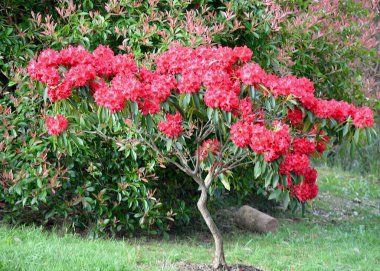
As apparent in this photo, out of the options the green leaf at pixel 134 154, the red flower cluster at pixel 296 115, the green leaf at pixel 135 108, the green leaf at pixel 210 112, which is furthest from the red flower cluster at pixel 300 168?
the green leaf at pixel 134 154

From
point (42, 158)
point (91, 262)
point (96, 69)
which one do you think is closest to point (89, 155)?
point (42, 158)

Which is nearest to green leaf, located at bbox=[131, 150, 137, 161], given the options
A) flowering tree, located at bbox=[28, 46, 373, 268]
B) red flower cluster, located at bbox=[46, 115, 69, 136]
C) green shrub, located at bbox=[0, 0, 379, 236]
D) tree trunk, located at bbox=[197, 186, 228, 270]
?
green shrub, located at bbox=[0, 0, 379, 236]

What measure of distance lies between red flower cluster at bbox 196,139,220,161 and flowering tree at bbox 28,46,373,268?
0.15 meters

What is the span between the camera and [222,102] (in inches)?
136

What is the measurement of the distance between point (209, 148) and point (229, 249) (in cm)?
142

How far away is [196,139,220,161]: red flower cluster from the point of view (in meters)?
4.19

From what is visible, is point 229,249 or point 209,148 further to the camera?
point 229,249

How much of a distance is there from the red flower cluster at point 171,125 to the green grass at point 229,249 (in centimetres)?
100

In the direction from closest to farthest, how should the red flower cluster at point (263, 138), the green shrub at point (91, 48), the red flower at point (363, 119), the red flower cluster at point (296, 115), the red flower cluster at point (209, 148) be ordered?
1. the red flower cluster at point (263, 138)
2. the red flower at point (363, 119)
3. the red flower cluster at point (296, 115)
4. the red flower cluster at point (209, 148)
5. the green shrub at point (91, 48)

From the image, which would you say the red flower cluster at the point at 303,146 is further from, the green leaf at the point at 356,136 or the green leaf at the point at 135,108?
the green leaf at the point at 135,108

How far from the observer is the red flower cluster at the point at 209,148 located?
419 centimetres

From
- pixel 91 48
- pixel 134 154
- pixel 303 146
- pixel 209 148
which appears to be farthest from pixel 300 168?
pixel 91 48

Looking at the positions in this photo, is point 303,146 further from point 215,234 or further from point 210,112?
point 215,234

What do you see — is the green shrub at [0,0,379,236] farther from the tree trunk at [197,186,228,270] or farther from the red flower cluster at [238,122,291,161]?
the red flower cluster at [238,122,291,161]
